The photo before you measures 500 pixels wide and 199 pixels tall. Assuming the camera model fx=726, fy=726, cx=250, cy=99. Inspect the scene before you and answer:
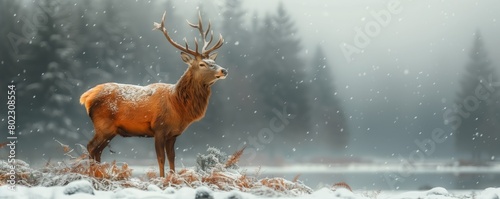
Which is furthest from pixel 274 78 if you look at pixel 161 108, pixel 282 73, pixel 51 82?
pixel 161 108

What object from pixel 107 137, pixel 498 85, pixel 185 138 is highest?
pixel 498 85

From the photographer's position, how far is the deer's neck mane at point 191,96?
528cm

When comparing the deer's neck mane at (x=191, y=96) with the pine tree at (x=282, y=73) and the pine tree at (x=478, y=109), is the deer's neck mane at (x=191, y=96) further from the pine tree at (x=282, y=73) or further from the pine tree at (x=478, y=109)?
the pine tree at (x=478, y=109)

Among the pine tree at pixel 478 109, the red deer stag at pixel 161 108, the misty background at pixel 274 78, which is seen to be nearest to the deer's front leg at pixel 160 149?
the red deer stag at pixel 161 108

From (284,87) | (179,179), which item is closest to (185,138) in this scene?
(284,87)

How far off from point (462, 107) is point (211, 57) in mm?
6248

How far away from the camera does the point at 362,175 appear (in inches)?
359

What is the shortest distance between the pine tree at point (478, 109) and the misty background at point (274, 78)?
0.02 metres

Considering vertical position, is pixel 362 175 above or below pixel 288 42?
below

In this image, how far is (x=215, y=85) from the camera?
33.4ft

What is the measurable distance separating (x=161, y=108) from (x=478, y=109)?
7.02 meters

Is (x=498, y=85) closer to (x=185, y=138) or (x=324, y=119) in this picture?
(x=324, y=119)

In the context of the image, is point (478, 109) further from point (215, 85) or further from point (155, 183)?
point (155, 183)

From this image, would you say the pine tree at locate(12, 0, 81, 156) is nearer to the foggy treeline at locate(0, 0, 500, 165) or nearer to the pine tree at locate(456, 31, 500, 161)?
the foggy treeline at locate(0, 0, 500, 165)
